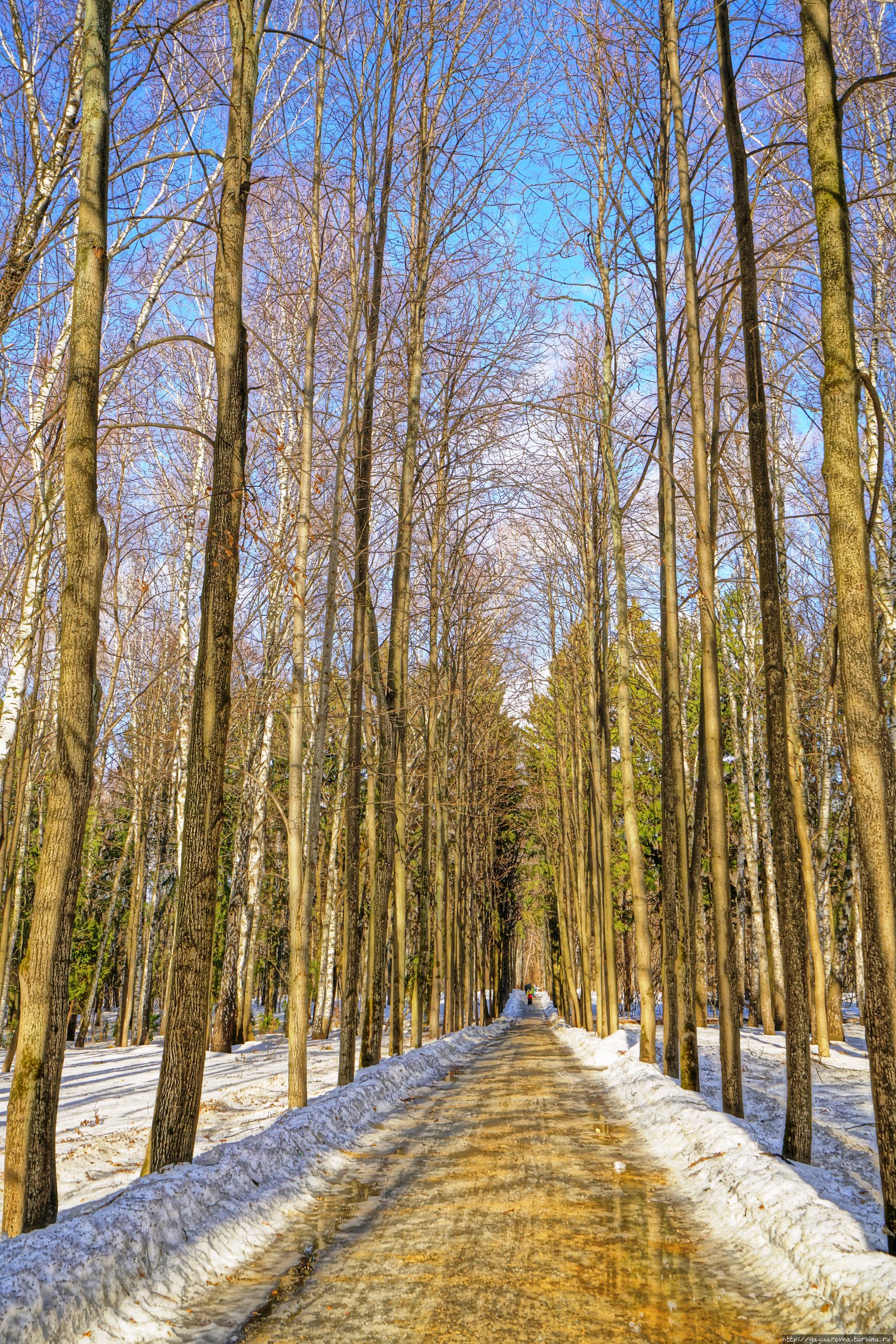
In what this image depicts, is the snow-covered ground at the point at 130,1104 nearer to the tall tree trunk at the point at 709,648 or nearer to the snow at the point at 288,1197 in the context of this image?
the snow at the point at 288,1197

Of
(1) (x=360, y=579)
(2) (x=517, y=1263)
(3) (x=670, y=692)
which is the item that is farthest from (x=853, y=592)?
(1) (x=360, y=579)

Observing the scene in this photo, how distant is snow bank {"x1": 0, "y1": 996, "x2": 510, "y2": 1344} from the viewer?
3709 mm

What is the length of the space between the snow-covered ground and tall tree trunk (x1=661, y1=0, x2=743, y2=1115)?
4997mm

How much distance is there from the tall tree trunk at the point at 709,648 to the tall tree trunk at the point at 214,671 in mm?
5210

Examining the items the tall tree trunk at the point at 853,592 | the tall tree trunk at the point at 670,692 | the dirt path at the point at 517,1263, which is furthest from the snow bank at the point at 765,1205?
the tall tree trunk at the point at 670,692

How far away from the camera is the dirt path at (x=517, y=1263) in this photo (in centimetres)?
387

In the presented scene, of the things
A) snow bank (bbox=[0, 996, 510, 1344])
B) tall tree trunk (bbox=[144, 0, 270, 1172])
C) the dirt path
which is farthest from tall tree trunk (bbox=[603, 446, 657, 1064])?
tall tree trunk (bbox=[144, 0, 270, 1172])

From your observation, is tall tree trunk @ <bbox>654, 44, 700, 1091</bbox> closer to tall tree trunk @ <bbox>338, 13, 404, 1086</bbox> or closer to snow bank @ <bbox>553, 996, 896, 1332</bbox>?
snow bank @ <bbox>553, 996, 896, 1332</bbox>

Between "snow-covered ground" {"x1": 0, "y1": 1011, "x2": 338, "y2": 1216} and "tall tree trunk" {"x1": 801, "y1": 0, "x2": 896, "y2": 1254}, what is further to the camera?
"snow-covered ground" {"x1": 0, "y1": 1011, "x2": 338, "y2": 1216}

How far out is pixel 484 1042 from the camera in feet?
83.3

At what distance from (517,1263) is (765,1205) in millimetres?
1715

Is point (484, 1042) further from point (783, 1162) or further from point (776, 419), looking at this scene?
point (783, 1162)

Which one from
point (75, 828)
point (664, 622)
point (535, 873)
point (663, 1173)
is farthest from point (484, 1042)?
point (535, 873)

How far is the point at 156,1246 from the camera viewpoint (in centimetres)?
456
